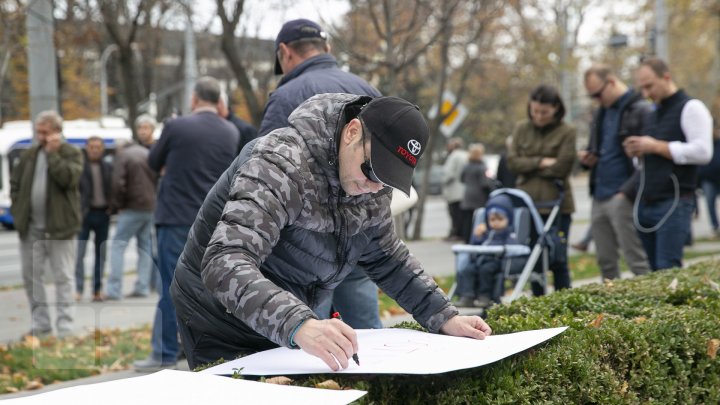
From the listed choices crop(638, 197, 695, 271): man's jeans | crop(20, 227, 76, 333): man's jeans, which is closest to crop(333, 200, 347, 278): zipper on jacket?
crop(638, 197, 695, 271): man's jeans

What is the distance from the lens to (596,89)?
764cm

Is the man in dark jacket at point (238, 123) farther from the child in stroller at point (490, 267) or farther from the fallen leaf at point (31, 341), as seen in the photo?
the fallen leaf at point (31, 341)

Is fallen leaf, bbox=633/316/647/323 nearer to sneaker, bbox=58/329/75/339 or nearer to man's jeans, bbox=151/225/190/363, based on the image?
man's jeans, bbox=151/225/190/363

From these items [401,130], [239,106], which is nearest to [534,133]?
[401,130]

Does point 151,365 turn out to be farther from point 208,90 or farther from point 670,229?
point 670,229

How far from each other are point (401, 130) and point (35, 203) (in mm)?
6617

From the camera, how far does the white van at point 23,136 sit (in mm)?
26156

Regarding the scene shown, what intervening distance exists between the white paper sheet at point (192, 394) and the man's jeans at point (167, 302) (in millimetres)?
4377

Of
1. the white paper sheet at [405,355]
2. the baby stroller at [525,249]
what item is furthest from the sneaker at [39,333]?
the white paper sheet at [405,355]

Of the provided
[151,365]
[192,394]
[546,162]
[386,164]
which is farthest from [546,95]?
[192,394]

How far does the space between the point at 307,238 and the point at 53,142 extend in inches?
242

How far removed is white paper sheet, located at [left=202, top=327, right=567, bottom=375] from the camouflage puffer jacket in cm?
16

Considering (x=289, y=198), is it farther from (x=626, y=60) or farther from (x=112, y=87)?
(x=626, y=60)

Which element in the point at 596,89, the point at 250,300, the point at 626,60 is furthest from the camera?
the point at 626,60
